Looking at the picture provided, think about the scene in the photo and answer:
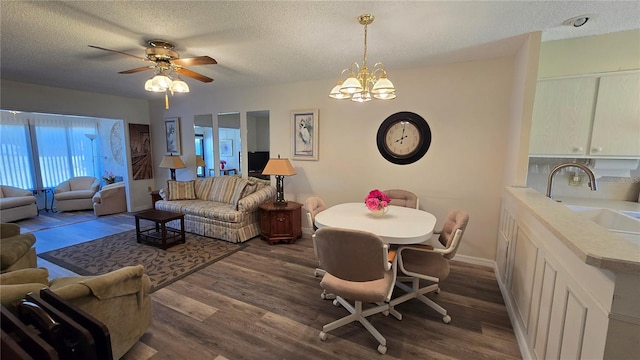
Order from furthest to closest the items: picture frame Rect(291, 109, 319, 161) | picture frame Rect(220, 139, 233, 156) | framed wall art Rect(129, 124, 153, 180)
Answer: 1. framed wall art Rect(129, 124, 153, 180)
2. picture frame Rect(220, 139, 233, 156)
3. picture frame Rect(291, 109, 319, 161)

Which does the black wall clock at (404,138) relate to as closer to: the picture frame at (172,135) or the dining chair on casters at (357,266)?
the dining chair on casters at (357,266)

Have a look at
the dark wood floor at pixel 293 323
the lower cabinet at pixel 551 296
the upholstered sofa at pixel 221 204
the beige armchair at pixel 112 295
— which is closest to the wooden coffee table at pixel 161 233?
the upholstered sofa at pixel 221 204

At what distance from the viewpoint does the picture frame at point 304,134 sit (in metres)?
4.06

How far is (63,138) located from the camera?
6328 mm

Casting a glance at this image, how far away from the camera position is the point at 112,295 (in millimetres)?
1682

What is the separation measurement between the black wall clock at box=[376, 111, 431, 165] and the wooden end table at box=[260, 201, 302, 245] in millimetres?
1597

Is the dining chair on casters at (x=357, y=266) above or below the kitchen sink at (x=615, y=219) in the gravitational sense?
below

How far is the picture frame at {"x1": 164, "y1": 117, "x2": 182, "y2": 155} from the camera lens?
18.1 feet

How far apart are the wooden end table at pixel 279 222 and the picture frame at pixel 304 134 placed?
2.92 ft

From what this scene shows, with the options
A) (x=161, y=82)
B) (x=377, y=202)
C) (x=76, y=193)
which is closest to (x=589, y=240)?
(x=377, y=202)

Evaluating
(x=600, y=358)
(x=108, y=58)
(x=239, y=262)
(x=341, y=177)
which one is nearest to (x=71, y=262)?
(x=239, y=262)

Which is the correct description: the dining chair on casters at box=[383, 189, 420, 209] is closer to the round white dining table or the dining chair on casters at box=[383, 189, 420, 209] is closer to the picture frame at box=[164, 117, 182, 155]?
the round white dining table

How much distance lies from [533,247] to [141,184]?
273 inches

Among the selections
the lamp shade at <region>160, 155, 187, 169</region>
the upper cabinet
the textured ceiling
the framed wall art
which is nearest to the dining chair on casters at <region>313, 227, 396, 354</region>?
the textured ceiling
